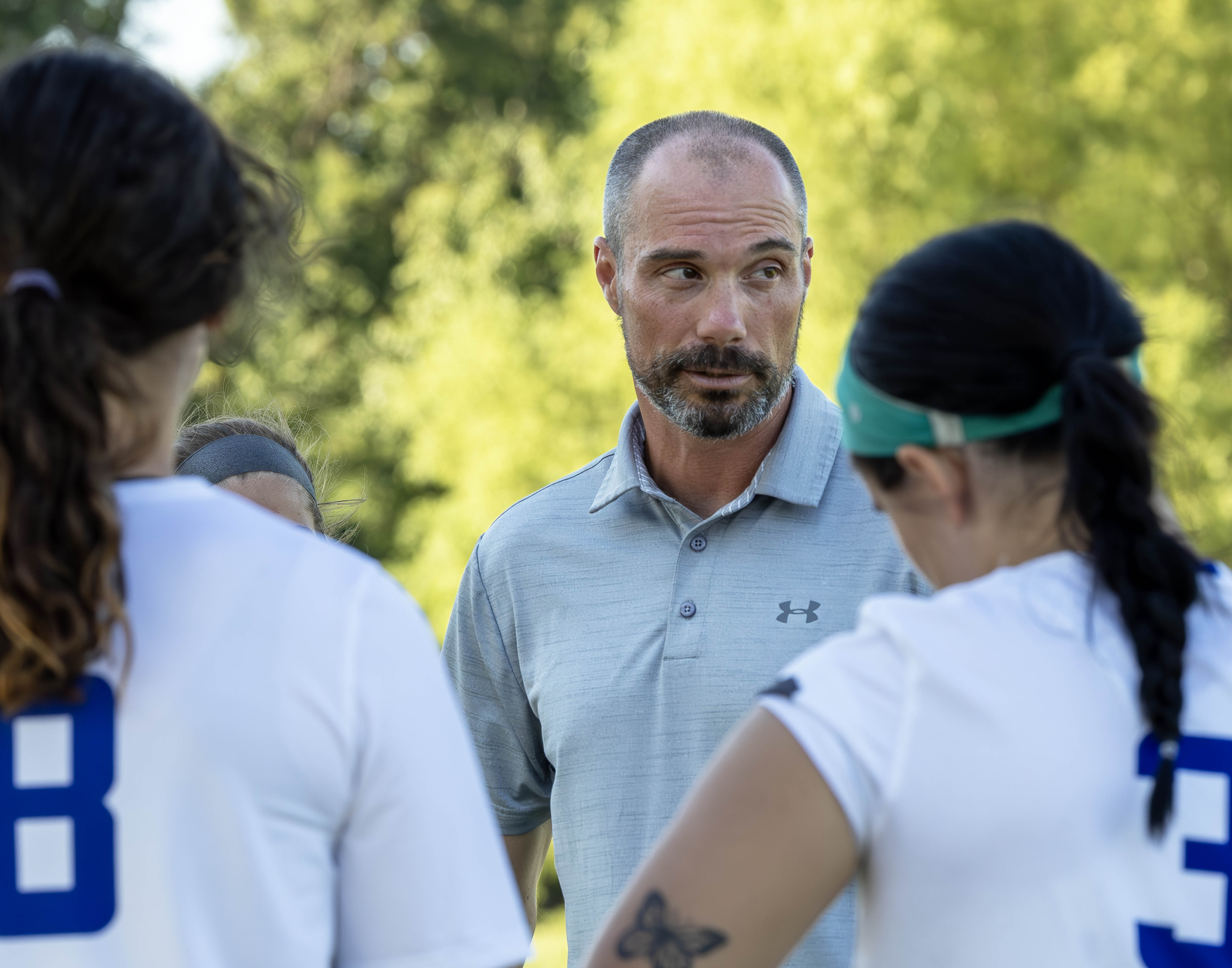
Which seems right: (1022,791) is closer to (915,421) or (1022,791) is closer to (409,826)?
(915,421)

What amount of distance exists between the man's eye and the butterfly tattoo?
1.54 meters

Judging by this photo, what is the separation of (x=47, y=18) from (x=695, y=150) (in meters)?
13.7

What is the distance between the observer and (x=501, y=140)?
15859mm

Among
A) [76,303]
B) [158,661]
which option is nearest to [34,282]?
[76,303]

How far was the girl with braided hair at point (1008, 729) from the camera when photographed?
1226mm

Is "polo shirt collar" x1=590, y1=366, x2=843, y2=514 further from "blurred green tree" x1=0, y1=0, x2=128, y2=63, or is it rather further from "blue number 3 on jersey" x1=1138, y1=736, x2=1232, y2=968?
"blurred green tree" x1=0, y1=0, x2=128, y2=63

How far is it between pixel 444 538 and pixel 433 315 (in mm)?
2709

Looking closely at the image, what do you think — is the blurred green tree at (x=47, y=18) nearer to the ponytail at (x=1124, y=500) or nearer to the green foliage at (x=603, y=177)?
the green foliage at (x=603, y=177)

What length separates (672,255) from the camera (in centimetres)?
258

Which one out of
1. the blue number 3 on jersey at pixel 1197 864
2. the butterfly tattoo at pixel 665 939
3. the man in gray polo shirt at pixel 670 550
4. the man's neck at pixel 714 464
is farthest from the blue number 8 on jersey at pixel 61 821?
the man's neck at pixel 714 464

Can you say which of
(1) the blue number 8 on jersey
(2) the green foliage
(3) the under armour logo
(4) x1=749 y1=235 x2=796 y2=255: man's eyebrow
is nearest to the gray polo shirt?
(3) the under armour logo

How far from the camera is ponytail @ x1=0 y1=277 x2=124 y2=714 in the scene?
1.17 metres

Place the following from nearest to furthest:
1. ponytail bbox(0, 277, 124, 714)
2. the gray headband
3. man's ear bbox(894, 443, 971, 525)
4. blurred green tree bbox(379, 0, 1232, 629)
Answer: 1. ponytail bbox(0, 277, 124, 714)
2. man's ear bbox(894, 443, 971, 525)
3. the gray headband
4. blurred green tree bbox(379, 0, 1232, 629)

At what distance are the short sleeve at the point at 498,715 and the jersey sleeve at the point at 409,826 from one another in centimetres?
127
